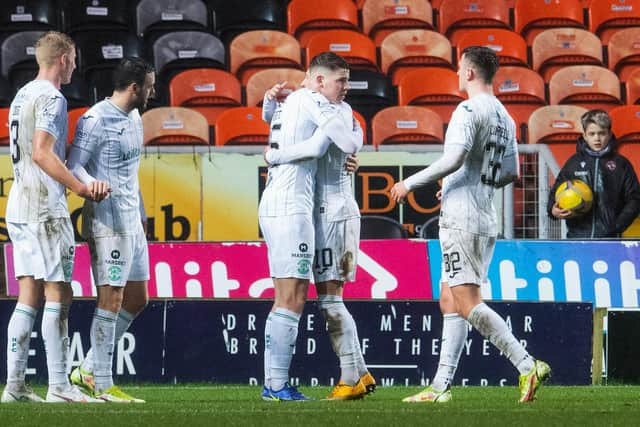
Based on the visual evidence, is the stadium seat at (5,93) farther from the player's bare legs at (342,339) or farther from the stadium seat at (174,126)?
the player's bare legs at (342,339)

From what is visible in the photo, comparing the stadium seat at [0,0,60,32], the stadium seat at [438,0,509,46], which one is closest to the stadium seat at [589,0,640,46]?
the stadium seat at [438,0,509,46]

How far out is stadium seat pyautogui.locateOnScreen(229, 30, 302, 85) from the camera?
14.0 m

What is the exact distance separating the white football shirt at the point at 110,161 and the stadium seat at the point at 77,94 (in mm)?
6146

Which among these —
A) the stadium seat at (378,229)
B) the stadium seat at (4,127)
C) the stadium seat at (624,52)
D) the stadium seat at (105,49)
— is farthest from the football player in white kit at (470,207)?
the stadium seat at (624,52)

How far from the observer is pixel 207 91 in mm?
13289

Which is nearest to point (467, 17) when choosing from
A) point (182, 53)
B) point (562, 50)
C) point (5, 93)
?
point (562, 50)

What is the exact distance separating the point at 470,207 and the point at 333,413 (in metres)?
1.55

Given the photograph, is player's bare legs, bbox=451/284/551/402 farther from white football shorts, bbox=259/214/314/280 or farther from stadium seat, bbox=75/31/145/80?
stadium seat, bbox=75/31/145/80

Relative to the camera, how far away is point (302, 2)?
1489 cm

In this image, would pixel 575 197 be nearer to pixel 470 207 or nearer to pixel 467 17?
pixel 470 207

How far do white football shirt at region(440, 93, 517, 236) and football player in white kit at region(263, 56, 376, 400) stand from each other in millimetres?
589

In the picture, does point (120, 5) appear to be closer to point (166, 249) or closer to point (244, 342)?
point (166, 249)

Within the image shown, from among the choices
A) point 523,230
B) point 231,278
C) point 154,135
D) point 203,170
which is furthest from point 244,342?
point 154,135

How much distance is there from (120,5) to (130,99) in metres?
7.92
